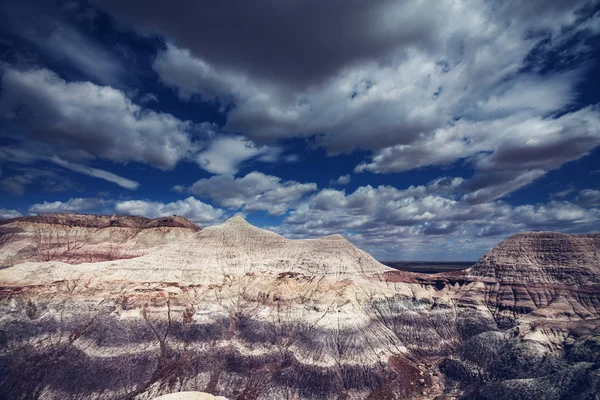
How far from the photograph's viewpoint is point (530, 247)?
94.9 m

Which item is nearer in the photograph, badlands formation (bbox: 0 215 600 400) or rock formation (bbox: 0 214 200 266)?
badlands formation (bbox: 0 215 600 400)

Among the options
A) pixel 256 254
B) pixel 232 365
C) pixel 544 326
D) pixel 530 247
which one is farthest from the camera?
pixel 256 254

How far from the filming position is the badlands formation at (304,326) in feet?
214

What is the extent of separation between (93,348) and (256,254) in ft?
181

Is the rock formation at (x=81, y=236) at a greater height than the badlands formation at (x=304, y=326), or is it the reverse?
the rock formation at (x=81, y=236)

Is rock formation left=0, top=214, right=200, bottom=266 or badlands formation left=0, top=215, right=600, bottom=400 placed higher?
rock formation left=0, top=214, right=200, bottom=266

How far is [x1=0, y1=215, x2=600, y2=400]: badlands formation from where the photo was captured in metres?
65.2

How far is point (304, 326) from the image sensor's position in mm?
84250

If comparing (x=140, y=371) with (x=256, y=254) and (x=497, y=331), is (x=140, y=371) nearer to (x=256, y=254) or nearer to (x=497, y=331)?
(x=256, y=254)

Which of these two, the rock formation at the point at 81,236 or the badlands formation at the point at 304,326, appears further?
the rock formation at the point at 81,236

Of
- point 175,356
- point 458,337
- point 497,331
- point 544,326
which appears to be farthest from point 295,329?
point 544,326

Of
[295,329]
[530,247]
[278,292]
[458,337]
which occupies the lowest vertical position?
[458,337]

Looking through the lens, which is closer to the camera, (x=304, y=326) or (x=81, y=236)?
(x=304, y=326)

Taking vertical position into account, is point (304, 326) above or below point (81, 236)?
below
